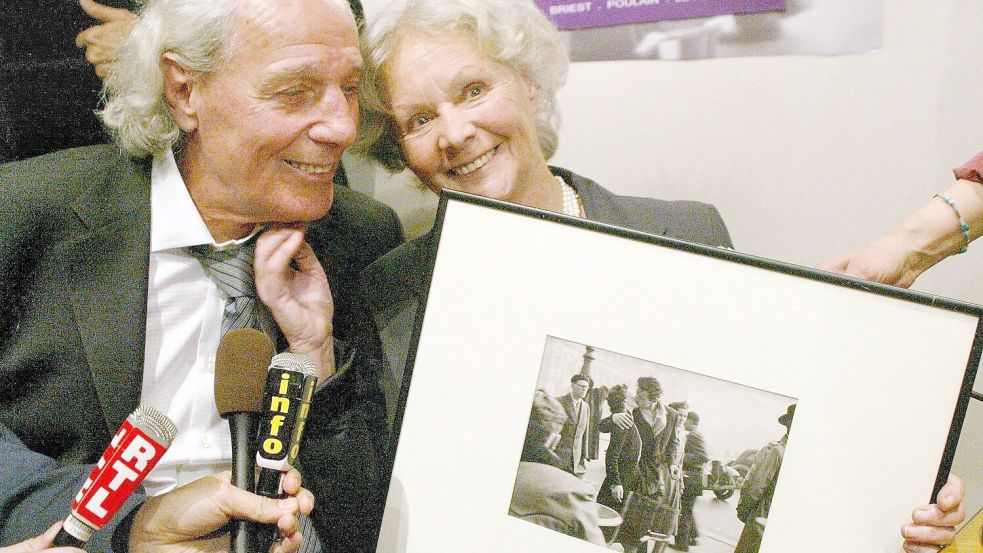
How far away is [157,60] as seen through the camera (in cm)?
118

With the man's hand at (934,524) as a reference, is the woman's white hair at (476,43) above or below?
above

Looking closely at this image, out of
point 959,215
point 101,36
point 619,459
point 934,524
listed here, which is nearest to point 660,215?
point 959,215

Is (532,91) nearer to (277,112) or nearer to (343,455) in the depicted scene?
(277,112)

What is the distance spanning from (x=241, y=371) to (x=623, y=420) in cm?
53

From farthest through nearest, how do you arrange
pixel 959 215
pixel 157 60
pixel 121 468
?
1. pixel 157 60
2. pixel 959 215
3. pixel 121 468

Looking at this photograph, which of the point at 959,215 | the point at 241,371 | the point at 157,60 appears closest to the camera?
the point at 241,371

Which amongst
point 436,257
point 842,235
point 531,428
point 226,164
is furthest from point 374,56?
point 842,235

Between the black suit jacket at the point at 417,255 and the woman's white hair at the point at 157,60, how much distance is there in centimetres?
47

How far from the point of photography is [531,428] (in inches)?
38.1

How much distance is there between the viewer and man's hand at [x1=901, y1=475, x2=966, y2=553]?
2.76 ft

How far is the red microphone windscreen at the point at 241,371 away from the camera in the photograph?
0.90m

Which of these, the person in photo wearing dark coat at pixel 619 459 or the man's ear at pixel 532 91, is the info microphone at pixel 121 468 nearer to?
the person in photo wearing dark coat at pixel 619 459

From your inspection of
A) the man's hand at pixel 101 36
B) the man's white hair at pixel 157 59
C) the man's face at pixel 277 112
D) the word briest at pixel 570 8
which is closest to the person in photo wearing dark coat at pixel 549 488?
the man's face at pixel 277 112

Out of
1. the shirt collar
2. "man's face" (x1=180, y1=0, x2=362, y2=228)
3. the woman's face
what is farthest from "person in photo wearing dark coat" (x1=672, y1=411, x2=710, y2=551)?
the shirt collar
